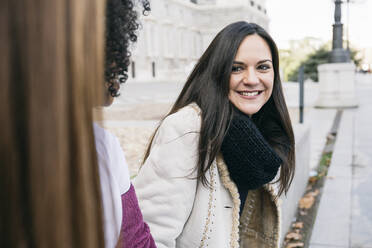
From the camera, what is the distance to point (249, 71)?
1.96 meters

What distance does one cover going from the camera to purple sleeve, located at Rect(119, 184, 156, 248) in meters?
0.99

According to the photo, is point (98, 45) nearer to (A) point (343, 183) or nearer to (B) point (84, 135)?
(B) point (84, 135)

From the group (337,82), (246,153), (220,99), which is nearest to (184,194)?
(246,153)

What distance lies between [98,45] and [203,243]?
54.0 inches

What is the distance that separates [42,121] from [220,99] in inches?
54.8

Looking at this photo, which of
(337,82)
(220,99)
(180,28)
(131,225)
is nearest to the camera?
(131,225)

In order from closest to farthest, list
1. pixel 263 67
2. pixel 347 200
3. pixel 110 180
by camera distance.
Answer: pixel 110 180 < pixel 263 67 < pixel 347 200

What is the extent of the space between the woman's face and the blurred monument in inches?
504

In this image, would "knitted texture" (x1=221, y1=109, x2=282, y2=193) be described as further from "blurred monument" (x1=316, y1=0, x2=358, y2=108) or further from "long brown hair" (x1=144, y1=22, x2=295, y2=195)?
"blurred monument" (x1=316, y1=0, x2=358, y2=108)

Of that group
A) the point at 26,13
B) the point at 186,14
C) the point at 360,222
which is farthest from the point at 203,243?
the point at 186,14

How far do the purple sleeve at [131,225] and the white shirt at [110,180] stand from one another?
27 millimetres

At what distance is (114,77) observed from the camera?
35.4 inches

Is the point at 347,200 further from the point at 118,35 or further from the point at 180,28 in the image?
the point at 180,28

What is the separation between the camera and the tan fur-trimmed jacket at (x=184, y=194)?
5.70 ft
